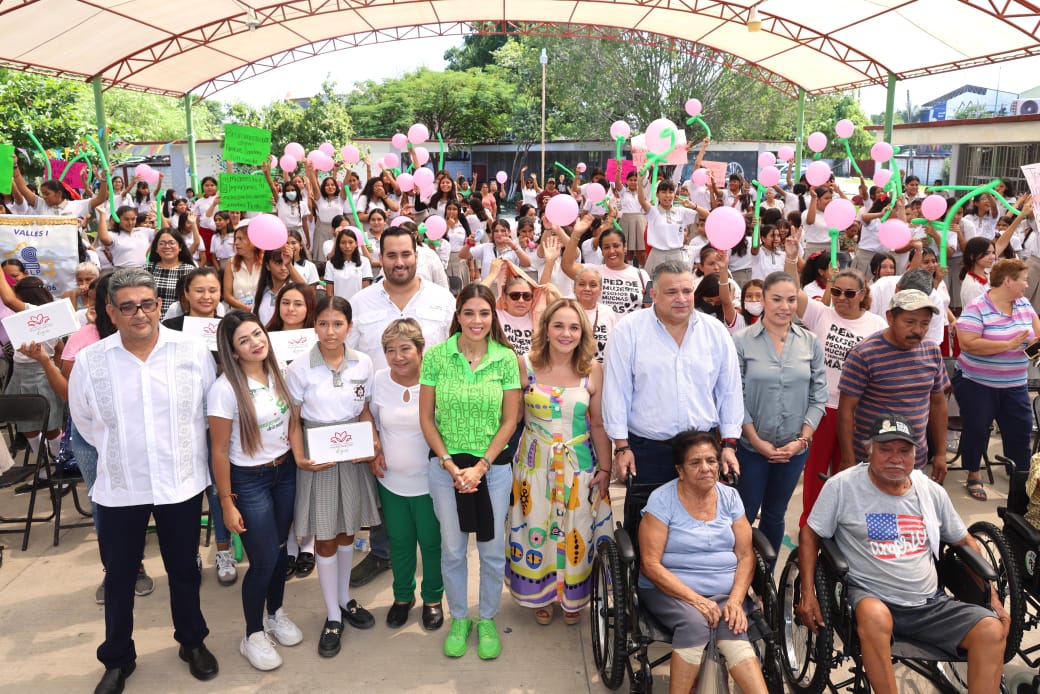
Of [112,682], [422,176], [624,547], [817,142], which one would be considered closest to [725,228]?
[624,547]

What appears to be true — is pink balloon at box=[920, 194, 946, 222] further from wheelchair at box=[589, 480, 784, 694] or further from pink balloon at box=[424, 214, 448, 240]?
wheelchair at box=[589, 480, 784, 694]

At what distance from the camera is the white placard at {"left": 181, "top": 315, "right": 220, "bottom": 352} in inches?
143

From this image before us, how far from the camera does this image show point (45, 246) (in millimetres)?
5723

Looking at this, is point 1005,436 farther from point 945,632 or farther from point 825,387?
point 945,632

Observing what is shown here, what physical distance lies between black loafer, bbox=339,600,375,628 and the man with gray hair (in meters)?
0.83

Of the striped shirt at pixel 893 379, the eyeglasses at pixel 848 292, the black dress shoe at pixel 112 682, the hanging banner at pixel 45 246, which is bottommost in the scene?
the black dress shoe at pixel 112 682

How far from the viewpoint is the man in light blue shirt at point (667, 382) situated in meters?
3.24

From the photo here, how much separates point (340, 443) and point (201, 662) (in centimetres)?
113

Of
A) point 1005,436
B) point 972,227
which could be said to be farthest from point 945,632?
point 972,227

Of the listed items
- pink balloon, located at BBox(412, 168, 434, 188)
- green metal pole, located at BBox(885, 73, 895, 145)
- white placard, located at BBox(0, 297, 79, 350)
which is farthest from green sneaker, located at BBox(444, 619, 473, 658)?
green metal pole, located at BBox(885, 73, 895, 145)

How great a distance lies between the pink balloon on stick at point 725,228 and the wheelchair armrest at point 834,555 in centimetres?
197

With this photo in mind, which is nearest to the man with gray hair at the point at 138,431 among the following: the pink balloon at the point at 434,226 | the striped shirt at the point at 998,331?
the pink balloon at the point at 434,226

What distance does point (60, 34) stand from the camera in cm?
1298

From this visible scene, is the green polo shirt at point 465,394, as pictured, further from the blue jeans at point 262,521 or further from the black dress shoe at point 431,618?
the black dress shoe at point 431,618
